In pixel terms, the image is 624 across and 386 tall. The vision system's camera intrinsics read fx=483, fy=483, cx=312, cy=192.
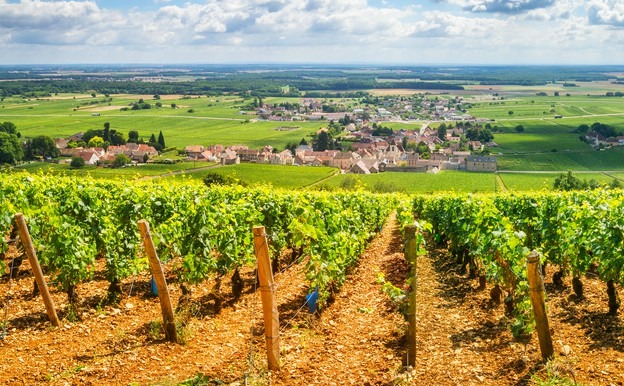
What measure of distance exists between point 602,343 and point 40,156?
93.6 m

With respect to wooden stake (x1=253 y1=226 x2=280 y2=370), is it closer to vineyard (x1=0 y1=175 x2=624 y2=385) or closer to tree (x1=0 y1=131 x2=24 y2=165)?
vineyard (x1=0 y1=175 x2=624 y2=385)

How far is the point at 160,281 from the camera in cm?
753

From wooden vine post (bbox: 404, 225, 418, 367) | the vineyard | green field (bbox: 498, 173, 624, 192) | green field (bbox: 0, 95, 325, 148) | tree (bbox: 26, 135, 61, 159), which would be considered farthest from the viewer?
green field (bbox: 0, 95, 325, 148)

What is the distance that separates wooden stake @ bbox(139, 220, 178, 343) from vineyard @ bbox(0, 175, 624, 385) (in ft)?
0.75

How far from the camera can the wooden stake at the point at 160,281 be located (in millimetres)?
7441

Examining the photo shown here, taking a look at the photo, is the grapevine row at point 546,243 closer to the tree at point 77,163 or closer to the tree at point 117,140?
the tree at point 77,163

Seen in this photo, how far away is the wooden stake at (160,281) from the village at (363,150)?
267ft

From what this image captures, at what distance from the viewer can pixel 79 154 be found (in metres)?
84.1

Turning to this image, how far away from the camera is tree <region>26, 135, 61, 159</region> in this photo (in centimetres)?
8600

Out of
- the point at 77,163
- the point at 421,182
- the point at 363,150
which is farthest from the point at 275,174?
the point at 363,150

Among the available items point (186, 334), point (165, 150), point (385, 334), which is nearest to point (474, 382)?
point (385, 334)

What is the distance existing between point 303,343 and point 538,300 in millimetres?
3728

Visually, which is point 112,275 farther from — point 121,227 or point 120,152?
point 120,152

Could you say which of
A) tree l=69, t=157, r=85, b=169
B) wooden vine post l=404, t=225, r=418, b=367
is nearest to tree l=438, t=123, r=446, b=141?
tree l=69, t=157, r=85, b=169
